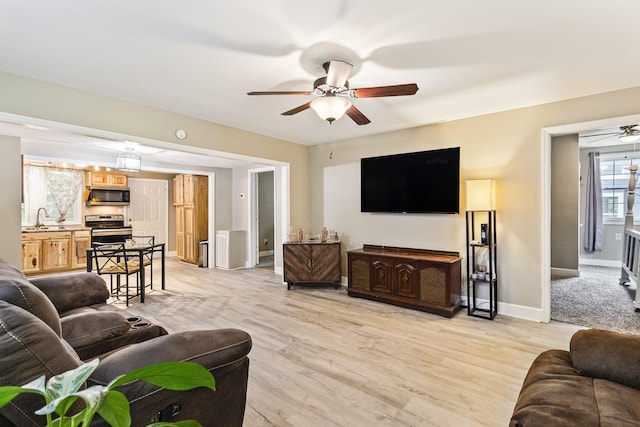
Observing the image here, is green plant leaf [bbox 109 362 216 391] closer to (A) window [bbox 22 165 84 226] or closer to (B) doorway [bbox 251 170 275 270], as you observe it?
(B) doorway [bbox 251 170 275 270]

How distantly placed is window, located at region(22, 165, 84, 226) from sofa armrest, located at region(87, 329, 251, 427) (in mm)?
7136

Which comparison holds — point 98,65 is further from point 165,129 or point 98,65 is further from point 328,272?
point 328,272

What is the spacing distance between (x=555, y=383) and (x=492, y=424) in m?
0.66

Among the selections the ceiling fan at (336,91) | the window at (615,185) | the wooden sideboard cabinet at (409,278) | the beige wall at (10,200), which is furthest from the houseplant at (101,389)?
the window at (615,185)

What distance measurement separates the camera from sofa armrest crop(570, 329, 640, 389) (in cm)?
140

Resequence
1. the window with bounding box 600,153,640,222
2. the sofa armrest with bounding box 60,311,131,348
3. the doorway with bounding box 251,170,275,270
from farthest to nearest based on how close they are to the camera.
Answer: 1. the doorway with bounding box 251,170,275,270
2. the window with bounding box 600,153,640,222
3. the sofa armrest with bounding box 60,311,131,348

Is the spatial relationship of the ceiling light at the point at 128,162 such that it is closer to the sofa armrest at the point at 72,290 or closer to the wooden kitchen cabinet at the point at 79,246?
the sofa armrest at the point at 72,290

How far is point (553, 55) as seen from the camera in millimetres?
2295

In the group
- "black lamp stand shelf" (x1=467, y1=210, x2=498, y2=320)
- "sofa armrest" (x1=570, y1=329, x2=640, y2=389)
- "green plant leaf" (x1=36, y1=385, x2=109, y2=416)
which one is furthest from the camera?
"black lamp stand shelf" (x1=467, y1=210, x2=498, y2=320)

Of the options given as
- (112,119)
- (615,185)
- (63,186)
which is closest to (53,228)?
(63,186)

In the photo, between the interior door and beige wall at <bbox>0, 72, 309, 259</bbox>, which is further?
the interior door

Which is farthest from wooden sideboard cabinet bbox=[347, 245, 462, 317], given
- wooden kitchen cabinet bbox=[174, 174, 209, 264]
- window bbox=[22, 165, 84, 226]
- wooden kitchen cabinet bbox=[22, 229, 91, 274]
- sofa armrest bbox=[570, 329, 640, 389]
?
window bbox=[22, 165, 84, 226]

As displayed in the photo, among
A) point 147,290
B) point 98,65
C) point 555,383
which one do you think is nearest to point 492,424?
point 555,383

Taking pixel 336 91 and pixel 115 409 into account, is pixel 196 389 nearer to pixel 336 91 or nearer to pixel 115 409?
pixel 115 409
